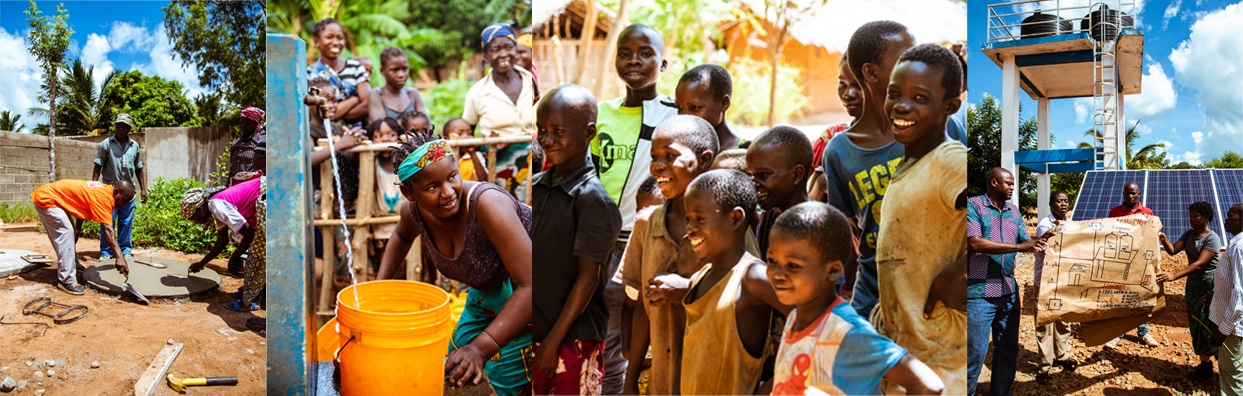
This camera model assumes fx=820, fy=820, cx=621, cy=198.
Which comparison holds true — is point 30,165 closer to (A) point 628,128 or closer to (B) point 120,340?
(B) point 120,340

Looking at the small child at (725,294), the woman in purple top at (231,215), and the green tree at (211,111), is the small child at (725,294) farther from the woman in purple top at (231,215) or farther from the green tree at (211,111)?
the green tree at (211,111)

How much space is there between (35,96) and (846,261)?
13.2ft

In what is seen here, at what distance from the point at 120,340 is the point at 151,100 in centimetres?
117

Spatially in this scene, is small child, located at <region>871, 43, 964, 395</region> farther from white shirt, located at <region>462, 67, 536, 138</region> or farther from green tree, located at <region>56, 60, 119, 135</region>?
green tree, located at <region>56, 60, 119, 135</region>

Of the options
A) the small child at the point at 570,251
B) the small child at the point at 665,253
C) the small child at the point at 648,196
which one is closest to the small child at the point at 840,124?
the small child at the point at 665,253

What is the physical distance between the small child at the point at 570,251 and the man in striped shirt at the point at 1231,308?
3236mm

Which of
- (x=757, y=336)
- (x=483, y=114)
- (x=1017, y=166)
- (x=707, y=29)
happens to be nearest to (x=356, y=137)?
(x=483, y=114)

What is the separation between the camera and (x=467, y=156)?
5074 mm

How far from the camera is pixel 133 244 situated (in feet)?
13.2

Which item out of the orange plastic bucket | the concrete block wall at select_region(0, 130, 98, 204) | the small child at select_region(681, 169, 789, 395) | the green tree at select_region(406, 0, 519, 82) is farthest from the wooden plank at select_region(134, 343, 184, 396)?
the green tree at select_region(406, 0, 519, 82)

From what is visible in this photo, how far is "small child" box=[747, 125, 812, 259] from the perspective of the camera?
10.3 feet

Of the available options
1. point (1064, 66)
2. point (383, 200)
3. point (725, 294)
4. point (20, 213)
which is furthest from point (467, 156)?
point (1064, 66)

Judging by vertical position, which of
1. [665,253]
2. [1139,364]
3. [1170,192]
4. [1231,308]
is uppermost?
[1170,192]

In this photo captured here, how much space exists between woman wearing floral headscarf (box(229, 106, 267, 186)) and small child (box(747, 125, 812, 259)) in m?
2.37
